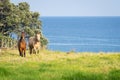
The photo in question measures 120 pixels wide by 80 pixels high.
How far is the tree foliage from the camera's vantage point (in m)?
54.6

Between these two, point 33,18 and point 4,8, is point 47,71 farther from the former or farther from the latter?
point 33,18

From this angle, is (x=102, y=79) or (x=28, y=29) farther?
(x=28, y=29)

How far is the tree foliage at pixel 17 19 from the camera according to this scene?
54594mm

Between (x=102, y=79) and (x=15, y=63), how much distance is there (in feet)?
24.6

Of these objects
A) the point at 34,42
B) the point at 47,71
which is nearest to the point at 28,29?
the point at 34,42

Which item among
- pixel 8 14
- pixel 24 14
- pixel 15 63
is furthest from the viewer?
pixel 24 14

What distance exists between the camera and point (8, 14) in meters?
54.8

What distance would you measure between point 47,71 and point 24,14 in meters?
41.9

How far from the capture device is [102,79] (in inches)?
559

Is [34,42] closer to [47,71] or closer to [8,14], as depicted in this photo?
[47,71]

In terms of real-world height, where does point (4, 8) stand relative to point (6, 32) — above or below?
above

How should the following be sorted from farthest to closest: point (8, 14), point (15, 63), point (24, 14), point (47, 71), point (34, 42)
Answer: point (24, 14) < point (8, 14) < point (34, 42) < point (15, 63) < point (47, 71)

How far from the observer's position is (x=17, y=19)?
5456cm

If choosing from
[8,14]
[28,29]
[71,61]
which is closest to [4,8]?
[8,14]
